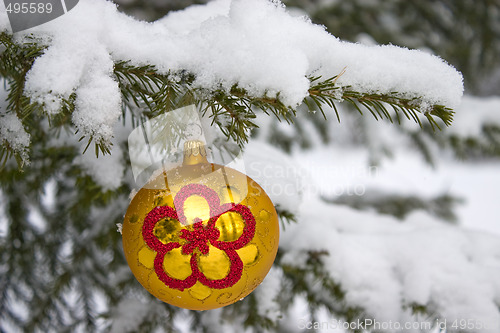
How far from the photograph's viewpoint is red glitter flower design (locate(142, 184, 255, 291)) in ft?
2.20

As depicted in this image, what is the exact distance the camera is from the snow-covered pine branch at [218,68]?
584 mm

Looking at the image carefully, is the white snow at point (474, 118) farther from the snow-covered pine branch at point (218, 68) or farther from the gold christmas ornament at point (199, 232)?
the gold christmas ornament at point (199, 232)

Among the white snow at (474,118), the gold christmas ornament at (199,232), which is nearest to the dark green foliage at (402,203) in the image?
the white snow at (474,118)

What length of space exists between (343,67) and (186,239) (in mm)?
416

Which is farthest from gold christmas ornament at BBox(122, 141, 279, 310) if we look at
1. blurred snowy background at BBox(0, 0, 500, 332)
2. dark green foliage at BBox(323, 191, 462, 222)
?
dark green foliage at BBox(323, 191, 462, 222)

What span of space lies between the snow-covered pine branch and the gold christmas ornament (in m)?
0.11

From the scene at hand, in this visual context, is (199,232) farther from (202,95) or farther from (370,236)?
(370,236)

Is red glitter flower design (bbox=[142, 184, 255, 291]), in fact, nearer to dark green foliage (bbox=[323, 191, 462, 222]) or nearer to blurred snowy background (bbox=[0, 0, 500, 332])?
blurred snowy background (bbox=[0, 0, 500, 332])

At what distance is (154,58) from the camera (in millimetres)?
645

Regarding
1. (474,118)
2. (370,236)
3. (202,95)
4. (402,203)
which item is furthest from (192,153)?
(402,203)

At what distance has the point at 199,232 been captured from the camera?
67 cm

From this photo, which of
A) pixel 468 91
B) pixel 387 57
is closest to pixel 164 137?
pixel 387 57

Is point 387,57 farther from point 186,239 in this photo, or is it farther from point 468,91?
point 468,91

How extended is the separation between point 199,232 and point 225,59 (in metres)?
0.30
